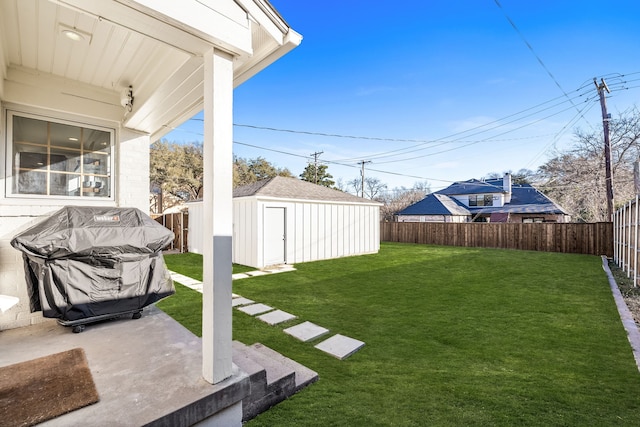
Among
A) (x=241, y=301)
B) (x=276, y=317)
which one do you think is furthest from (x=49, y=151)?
(x=276, y=317)

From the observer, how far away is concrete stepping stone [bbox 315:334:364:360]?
9.62 feet

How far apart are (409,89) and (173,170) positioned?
15767 millimetres

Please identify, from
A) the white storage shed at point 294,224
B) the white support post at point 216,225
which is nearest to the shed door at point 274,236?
the white storage shed at point 294,224

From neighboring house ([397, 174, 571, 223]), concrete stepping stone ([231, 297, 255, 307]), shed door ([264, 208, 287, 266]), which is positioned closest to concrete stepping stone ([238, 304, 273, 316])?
concrete stepping stone ([231, 297, 255, 307])

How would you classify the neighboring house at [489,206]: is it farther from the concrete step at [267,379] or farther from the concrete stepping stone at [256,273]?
the concrete step at [267,379]

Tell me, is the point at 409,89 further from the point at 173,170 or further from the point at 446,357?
the point at 173,170

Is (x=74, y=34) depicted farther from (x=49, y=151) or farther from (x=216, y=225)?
(x=216, y=225)

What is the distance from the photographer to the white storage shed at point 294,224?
8531 mm

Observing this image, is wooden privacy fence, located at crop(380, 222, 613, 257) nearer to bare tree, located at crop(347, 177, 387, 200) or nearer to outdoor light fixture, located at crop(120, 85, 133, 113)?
outdoor light fixture, located at crop(120, 85, 133, 113)

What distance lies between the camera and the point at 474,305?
468cm

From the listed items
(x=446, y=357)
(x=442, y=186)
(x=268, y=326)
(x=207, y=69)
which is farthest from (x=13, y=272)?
(x=442, y=186)

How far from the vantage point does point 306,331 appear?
139 inches

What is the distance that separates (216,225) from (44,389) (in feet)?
5.04

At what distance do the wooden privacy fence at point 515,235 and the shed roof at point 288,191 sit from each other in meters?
4.85
